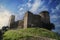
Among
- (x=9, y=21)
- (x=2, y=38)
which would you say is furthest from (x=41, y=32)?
(x=9, y=21)

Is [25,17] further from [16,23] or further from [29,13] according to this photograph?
[16,23]

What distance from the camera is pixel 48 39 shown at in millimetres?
7852

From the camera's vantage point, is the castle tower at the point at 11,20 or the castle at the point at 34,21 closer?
the castle at the point at 34,21

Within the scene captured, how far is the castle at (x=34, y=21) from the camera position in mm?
10758

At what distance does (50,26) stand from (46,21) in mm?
634

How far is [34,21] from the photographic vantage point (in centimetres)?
1098

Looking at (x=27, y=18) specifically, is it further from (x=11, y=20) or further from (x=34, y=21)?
(x=11, y=20)

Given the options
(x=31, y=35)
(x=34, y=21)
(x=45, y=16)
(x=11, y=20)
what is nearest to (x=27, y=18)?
(x=34, y=21)

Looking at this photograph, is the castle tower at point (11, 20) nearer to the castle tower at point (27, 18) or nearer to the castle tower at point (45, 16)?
the castle tower at point (27, 18)

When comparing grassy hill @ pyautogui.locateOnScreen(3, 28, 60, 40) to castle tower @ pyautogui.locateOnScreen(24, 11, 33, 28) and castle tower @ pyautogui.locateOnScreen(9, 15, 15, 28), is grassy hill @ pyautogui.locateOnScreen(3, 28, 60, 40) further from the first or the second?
castle tower @ pyautogui.locateOnScreen(9, 15, 15, 28)

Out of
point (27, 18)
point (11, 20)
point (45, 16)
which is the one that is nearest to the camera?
point (27, 18)

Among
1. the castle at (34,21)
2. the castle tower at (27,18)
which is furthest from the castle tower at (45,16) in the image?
the castle tower at (27,18)

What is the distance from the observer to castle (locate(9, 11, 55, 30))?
10.8 meters

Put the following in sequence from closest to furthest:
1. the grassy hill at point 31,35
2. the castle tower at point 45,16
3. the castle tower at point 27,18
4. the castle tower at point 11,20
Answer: the grassy hill at point 31,35, the castle tower at point 27,18, the castle tower at point 45,16, the castle tower at point 11,20
